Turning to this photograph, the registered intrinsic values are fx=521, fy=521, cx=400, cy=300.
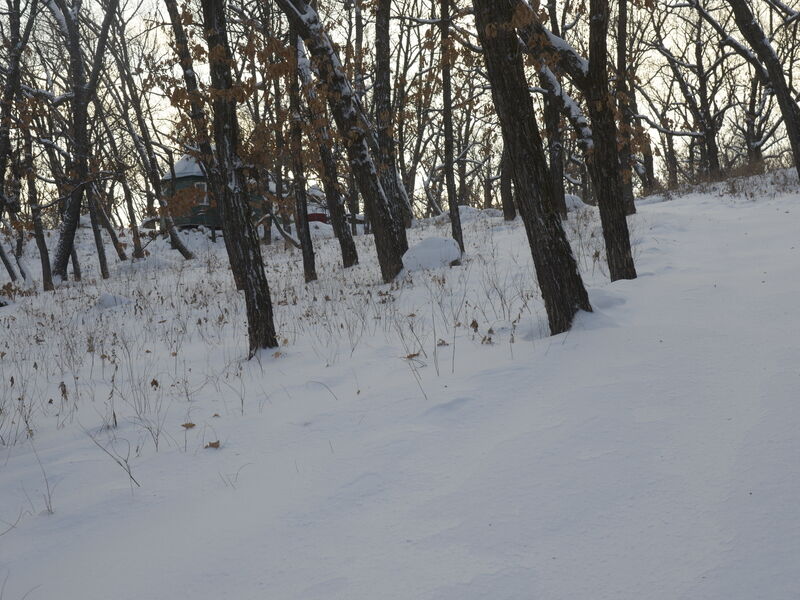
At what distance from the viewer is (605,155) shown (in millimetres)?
5898

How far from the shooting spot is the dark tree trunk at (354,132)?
7.89m

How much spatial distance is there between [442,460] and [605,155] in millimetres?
4499

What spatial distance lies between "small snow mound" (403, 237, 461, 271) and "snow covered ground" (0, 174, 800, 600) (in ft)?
10.1

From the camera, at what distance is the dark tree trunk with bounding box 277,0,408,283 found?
7895 mm

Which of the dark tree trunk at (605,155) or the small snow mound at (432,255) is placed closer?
the dark tree trunk at (605,155)

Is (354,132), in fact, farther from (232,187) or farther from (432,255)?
(232,187)

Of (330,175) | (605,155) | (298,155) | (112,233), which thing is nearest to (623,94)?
(605,155)

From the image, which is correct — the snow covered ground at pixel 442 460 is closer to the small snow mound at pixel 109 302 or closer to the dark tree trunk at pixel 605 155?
the dark tree trunk at pixel 605 155

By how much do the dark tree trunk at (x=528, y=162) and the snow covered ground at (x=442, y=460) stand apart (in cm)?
29

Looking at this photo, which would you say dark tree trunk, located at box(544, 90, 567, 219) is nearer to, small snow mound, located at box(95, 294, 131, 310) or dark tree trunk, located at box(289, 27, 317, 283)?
dark tree trunk, located at box(289, 27, 317, 283)

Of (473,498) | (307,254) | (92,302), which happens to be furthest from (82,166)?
(473,498)

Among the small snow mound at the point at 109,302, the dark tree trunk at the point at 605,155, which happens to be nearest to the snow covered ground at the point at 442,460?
the dark tree trunk at the point at 605,155

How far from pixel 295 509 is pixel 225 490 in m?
0.54

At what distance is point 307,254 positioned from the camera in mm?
10891
